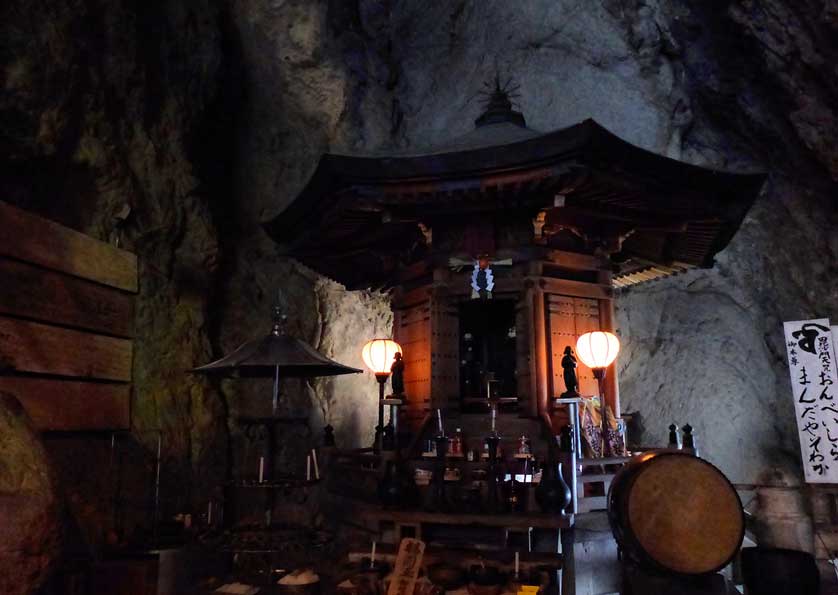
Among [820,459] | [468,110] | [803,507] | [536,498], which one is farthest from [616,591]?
[468,110]

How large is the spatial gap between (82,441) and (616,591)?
696cm

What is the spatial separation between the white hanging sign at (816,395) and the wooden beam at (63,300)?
10855mm

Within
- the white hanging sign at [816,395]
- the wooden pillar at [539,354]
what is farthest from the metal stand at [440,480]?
the white hanging sign at [816,395]

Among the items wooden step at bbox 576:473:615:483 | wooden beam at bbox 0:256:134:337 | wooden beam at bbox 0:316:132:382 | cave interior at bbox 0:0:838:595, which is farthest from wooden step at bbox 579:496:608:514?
wooden beam at bbox 0:256:134:337

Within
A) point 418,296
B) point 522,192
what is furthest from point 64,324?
point 522,192

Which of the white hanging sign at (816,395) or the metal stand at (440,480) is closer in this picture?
the metal stand at (440,480)

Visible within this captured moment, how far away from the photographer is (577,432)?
760cm

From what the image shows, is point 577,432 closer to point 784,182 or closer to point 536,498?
point 536,498

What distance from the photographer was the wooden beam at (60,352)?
21.4 feet

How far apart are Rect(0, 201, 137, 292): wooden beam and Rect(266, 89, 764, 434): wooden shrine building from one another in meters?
2.36

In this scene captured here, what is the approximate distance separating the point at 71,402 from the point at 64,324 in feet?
3.18

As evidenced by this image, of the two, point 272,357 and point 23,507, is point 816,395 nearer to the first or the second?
point 272,357

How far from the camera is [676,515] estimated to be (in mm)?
4789

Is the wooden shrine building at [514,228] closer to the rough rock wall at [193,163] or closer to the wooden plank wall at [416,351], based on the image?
the wooden plank wall at [416,351]
